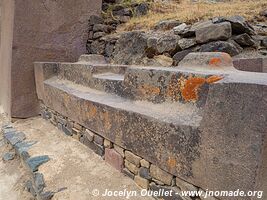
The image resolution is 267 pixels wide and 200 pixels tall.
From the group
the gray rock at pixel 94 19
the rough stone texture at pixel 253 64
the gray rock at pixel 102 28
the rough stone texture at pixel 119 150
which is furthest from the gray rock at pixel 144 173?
the gray rock at pixel 94 19

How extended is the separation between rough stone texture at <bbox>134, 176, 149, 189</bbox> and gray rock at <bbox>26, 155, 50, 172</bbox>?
1122 millimetres

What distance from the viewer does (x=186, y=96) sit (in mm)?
1693

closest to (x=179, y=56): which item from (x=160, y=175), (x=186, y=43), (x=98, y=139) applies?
(x=186, y=43)

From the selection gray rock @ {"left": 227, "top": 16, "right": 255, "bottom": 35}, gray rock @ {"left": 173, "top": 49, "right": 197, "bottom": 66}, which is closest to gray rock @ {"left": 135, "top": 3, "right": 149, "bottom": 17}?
gray rock @ {"left": 173, "top": 49, "right": 197, "bottom": 66}

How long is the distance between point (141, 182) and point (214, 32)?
1.87 metres

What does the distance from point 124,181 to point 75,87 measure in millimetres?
1425

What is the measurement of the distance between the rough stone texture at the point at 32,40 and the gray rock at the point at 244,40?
2.72 meters

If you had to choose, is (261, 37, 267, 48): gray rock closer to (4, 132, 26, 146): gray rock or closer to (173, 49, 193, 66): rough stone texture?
→ (173, 49, 193, 66): rough stone texture

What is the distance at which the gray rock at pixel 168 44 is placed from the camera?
10.8 feet

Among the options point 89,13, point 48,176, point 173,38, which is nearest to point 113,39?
point 89,13

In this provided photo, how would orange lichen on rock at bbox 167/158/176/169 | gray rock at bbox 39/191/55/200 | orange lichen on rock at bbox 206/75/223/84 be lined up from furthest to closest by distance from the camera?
gray rock at bbox 39/191/55/200
orange lichen on rock at bbox 167/158/176/169
orange lichen on rock at bbox 206/75/223/84

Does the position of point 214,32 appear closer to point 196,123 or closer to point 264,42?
point 264,42

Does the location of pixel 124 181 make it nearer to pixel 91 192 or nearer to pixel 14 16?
pixel 91 192

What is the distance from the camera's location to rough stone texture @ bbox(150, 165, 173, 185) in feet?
5.61
